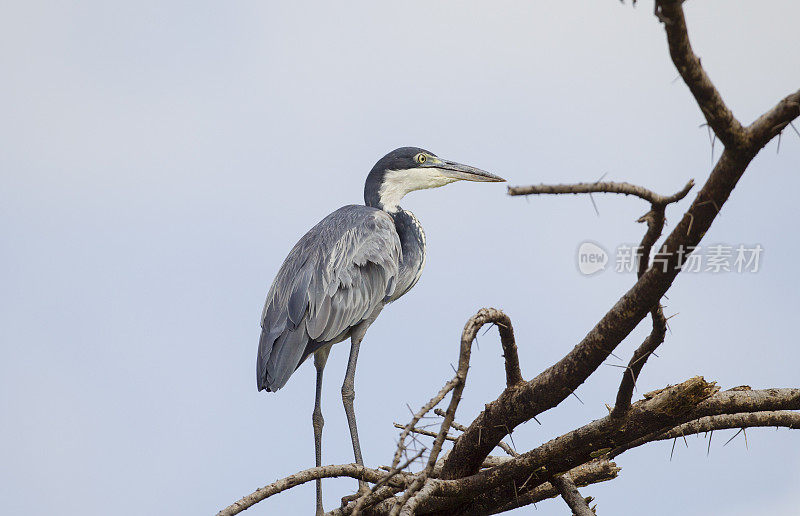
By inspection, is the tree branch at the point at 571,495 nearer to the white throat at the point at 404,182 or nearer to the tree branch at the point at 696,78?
the tree branch at the point at 696,78

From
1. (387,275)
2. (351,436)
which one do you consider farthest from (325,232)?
(351,436)

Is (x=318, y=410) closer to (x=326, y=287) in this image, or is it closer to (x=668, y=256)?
(x=326, y=287)

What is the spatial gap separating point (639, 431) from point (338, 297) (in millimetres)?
2149

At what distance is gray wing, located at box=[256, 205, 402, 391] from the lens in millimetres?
4895

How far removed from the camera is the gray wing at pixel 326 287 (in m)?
4.89

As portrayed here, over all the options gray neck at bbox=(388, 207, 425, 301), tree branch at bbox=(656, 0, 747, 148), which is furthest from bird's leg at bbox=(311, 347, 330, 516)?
tree branch at bbox=(656, 0, 747, 148)

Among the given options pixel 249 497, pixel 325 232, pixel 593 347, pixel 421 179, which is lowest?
pixel 249 497

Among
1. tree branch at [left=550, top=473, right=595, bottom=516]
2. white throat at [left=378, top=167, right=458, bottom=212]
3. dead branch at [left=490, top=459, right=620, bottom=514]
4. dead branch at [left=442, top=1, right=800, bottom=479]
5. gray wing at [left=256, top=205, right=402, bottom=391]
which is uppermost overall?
white throat at [left=378, top=167, right=458, bottom=212]

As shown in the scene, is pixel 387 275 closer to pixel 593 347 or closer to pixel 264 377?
pixel 264 377

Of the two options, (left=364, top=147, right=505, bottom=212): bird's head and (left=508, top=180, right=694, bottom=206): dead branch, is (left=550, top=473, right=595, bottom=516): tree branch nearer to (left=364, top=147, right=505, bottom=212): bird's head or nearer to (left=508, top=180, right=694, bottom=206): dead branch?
(left=508, top=180, right=694, bottom=206): dead branch

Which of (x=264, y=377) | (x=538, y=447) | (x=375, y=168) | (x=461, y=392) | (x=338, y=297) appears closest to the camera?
(x=461, y=392)

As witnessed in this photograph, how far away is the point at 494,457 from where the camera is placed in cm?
435

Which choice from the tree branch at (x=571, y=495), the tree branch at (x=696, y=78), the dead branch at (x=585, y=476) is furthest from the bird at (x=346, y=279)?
the tree branch at (x=696, y=78)

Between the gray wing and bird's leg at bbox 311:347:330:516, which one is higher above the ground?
the gray wing
